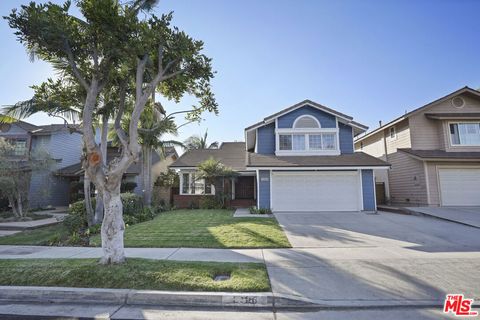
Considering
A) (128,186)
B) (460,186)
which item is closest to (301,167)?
(460,186)

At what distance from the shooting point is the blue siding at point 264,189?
49.3 ft

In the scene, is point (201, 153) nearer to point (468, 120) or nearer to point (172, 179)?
point (172, 179)

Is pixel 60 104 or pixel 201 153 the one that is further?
pixel 201 153

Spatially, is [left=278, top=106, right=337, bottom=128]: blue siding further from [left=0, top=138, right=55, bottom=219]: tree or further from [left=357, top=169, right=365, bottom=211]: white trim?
[left=0, top=138, right=55, bottom=219]: tree

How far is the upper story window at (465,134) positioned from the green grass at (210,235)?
46.4 ft

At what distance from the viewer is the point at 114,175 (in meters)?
5.87

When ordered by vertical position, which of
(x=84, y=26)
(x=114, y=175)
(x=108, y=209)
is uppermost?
(x=84, y=26)

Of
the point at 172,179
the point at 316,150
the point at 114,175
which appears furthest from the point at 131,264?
the point at 172,179

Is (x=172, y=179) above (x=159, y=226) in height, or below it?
above

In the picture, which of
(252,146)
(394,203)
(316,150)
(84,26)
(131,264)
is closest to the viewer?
(131,264)

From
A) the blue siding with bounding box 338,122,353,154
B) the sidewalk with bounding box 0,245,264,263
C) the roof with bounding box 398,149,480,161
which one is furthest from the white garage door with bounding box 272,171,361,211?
the sidewalk with bounding box 0,245,264,263

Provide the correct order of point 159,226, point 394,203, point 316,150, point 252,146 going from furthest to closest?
point 252,146
point 394,203
point 316,150
point 159,226

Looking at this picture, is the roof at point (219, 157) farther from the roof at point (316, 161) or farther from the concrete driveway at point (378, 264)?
the concrete driveway at point (378, 264)

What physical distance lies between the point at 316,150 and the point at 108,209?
1329cm
